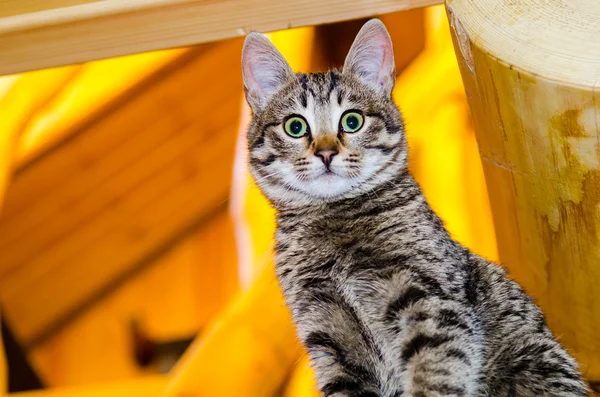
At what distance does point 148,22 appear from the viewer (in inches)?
49.5

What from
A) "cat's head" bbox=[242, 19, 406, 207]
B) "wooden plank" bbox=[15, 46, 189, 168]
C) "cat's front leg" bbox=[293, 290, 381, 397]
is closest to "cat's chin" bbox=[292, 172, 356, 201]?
"cat's head" bbox=[242, 19, 406, 207]

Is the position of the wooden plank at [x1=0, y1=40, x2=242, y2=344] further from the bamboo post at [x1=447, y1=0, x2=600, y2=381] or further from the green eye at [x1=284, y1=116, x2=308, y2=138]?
the bamboo post at [x1=447, y1=0, x2=600, y2=381]

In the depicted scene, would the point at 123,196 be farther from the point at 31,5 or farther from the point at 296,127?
the point at 296,127

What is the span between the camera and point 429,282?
44.8 inches

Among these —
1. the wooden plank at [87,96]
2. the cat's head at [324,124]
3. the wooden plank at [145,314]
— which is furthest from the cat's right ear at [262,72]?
the wooden plank at [145,314]

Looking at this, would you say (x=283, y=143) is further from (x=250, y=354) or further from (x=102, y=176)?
(x=102, y=176)

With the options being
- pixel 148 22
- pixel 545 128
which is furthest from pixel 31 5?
pixel 545 128

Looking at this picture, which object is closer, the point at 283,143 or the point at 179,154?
the point at 283,143

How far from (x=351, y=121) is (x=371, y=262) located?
226 mm

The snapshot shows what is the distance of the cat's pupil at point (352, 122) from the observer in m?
1.24

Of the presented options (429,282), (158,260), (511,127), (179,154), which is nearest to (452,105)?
(511,127)

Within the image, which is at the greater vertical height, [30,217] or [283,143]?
[283,143]

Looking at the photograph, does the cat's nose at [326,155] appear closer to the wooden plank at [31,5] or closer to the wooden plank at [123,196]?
the wooden plank at [31,5]

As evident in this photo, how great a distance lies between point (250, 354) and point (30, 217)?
132 centimetres
